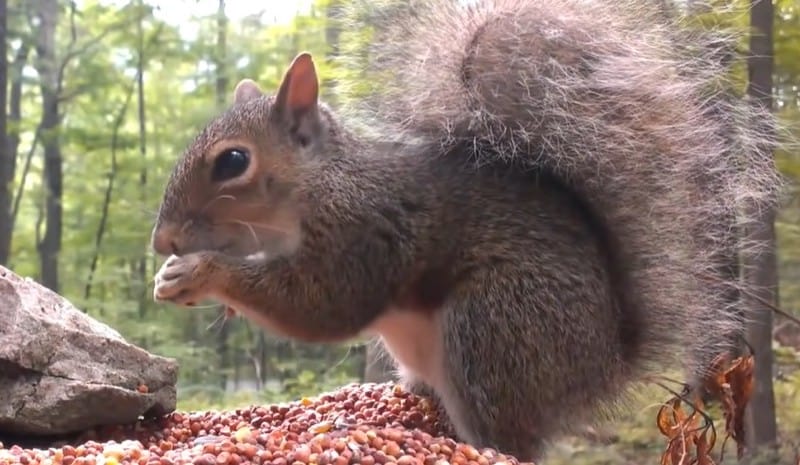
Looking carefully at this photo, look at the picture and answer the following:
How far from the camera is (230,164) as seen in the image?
1246 mm

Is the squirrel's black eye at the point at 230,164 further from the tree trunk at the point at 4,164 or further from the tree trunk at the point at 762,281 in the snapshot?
the tree trunk at the point at 4,164

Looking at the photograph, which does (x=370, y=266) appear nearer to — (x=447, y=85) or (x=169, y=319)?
(x=447, y=85)

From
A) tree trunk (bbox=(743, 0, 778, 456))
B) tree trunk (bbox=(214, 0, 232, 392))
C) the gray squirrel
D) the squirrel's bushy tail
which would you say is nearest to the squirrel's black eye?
the gray squirrel

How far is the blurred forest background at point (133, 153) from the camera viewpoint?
2.64 m

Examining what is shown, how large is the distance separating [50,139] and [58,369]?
1.79 m

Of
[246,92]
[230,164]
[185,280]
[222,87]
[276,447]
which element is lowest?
[276,447]

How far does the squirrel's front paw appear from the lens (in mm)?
1166

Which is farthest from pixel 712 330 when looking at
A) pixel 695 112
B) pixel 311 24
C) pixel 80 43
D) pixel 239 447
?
pixel 80 43

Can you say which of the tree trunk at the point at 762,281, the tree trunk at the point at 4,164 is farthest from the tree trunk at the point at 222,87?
the tree trunk at the point at 762,281

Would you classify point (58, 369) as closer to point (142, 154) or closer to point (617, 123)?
point (617, 123)

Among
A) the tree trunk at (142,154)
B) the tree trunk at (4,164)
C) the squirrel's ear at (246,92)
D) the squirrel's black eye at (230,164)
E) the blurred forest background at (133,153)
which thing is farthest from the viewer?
the tree trunk at (142,154)

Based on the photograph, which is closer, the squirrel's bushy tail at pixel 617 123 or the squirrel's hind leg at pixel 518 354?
the squirrel's hind leg at pixel 518 354

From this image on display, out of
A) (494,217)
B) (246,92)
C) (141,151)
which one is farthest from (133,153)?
(494,217)

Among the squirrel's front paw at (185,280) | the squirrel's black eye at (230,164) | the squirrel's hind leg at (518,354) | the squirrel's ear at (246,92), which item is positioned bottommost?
the squirrel's hind leg at (518,354)
